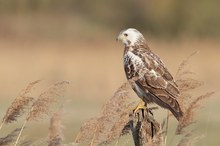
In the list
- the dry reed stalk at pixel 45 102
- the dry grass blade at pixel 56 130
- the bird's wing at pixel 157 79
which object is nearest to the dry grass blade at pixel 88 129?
the dry grass blade at pixel 56 130

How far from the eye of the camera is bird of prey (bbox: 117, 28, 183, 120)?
9031 mm

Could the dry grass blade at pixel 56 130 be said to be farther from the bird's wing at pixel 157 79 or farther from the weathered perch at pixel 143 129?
the bird's wing at pixel 157 79

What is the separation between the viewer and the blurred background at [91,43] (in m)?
22.4

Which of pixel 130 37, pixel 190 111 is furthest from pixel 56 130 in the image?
pixel 130 37

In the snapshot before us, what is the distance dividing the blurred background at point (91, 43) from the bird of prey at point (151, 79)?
1.44 meters

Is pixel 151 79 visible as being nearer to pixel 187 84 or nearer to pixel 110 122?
pixel 187 84

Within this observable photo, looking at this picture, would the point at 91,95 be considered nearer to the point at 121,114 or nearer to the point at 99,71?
the point at 99,71

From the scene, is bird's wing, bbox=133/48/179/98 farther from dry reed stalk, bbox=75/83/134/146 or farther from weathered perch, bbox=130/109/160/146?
dry reed stalk, bbox=75/83/134/146

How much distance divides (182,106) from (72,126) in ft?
31.6

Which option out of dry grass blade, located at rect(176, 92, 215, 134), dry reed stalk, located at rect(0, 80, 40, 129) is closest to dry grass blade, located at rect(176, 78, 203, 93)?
dry grass blade, located at rect(176, 92, 215, 134)

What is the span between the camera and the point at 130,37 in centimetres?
1017

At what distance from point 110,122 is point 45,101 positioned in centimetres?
53

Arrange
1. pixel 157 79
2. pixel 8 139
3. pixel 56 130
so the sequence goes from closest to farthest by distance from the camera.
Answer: pixel 8 139 → pixel 56 130 → pixel 157 79

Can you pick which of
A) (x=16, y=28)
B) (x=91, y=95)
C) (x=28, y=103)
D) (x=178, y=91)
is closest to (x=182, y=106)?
(x=178, y=91)
